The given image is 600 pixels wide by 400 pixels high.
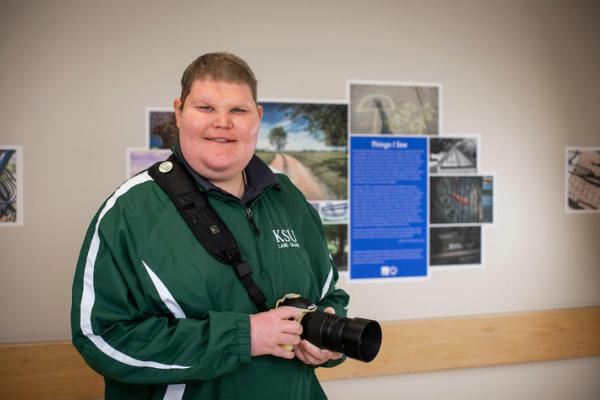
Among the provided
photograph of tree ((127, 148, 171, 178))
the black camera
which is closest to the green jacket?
the black camera

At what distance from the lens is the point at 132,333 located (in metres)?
1.07

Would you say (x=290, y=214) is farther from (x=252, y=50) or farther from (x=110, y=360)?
(x=252, y=50)

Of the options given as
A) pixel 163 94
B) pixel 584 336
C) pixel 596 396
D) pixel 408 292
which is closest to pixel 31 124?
pixel 163 94

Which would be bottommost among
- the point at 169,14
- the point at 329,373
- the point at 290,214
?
the point at 329,373

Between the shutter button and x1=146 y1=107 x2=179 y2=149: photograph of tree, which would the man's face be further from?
x1=146 y1=107 x2=179 y2=149: photograph of tree

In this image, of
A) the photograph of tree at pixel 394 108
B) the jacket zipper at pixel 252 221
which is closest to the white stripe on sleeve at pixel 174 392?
the jacket zipper at pixel 252 221

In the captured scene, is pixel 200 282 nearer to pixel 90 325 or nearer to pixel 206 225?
pixel 206 225

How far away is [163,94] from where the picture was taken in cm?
196

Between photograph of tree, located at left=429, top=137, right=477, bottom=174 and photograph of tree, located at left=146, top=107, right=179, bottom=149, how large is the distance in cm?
113

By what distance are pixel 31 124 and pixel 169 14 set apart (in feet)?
2.20

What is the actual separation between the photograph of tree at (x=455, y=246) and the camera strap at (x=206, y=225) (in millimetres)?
1269

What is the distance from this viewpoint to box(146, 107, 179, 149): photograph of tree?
1.95m

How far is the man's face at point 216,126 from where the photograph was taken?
3.91 feet

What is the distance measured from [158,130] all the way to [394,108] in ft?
3.30
